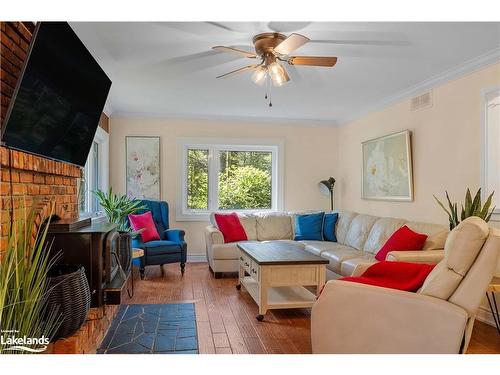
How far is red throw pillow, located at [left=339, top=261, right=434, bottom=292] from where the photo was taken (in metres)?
2.47

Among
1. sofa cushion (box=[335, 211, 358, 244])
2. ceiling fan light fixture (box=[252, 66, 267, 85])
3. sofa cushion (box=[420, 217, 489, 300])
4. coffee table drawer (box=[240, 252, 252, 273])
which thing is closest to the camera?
sofa cushion (box=[420, 217, 489, 300])

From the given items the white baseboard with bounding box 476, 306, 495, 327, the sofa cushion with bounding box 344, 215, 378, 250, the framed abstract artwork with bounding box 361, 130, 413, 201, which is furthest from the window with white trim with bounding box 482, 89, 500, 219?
the sofa cushion with bounding box 344, 215, 378, 250

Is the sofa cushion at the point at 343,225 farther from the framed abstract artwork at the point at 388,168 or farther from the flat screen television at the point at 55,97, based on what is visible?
the flat screen television at the point at 55,97

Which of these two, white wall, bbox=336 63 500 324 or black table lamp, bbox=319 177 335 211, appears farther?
black table lamp, bbox=319 177 335 211

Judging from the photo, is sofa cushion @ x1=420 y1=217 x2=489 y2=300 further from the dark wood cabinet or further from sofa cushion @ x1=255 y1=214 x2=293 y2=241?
sofa cushion @ x1=255 y1=214 x2=293 y2=241

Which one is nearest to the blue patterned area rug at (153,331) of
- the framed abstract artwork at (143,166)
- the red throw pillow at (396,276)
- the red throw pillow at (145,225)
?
the red throw pillow at (396,276)

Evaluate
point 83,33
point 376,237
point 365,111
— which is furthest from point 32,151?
point 365,111

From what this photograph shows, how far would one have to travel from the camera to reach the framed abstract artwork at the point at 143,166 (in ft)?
20.0

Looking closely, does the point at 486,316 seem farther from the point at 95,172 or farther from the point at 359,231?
the point at 95,172

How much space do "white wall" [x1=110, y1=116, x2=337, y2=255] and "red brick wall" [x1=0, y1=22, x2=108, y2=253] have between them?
3299mm

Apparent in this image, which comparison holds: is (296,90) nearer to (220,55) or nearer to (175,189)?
(220,55)

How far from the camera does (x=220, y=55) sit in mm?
3570

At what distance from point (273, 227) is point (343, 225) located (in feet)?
3.41

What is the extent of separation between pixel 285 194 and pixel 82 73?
14.4 ft
